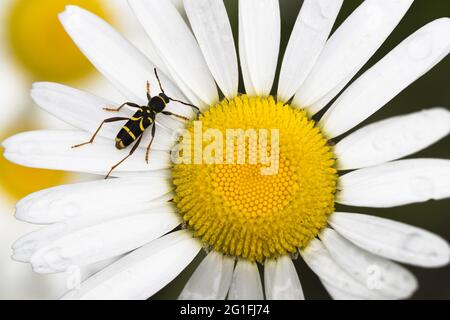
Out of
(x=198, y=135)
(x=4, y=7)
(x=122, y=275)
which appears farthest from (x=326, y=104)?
(x=4, y=7)

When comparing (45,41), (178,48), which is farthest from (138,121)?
(45,41)

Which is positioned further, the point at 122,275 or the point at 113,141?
the point at 113,141

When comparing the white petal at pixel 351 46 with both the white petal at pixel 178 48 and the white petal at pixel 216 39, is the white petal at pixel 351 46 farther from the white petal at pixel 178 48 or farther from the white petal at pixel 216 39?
the white petal at pixel 178 48

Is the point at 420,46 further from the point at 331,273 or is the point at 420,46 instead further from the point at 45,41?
the point at 45,41

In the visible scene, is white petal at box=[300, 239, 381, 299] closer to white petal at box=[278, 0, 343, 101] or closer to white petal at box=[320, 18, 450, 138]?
white petal at box=[320, 18, 450, 138]

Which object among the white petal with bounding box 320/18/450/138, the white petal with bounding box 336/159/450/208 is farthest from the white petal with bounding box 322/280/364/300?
the white petal with bounding box 320/18/450/138
